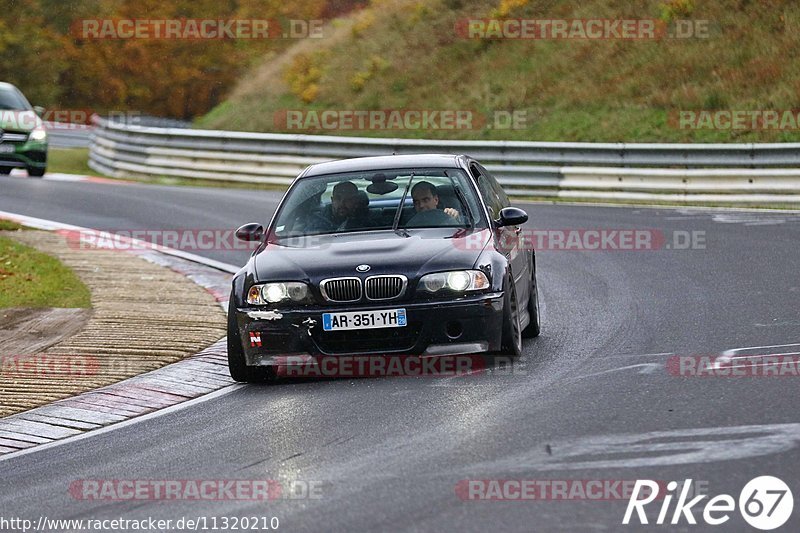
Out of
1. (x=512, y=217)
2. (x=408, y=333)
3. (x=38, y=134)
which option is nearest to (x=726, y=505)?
(x=408, y=333)

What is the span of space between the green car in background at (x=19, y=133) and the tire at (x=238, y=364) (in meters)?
18.0

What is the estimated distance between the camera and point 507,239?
10320mm

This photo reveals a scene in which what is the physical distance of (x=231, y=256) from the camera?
16625 millimetres

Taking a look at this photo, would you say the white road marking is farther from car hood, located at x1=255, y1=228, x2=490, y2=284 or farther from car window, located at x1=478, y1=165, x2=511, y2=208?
car window, located at x1=478, y1=165, x2=511, y2=208

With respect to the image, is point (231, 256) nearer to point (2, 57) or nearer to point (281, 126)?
point (281, 126)

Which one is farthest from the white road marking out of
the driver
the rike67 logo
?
the driver

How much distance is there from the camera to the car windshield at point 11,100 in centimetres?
2652

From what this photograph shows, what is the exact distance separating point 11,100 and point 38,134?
807mm

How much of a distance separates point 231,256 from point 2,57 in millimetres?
49985

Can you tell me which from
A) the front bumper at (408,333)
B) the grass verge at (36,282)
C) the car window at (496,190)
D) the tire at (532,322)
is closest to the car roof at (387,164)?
the car window at (496,190)

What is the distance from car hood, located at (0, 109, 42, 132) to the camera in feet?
85.8

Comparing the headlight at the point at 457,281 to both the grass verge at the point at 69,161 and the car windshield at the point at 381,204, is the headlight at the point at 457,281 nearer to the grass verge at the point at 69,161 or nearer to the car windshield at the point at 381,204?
the car windshield at the point at 381,204

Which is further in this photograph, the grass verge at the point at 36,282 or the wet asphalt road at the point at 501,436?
the grass verge at the point at 36,282

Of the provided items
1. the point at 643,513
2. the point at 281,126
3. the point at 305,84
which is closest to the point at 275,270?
the point at 643,513
